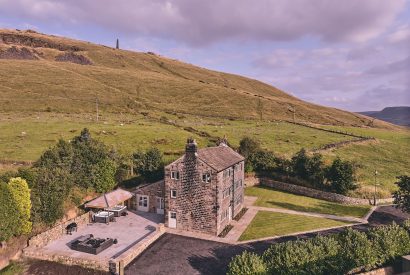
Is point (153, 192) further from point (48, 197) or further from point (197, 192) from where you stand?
point (48, 197)

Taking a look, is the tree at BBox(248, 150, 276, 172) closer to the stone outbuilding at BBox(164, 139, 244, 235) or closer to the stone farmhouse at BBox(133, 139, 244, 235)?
the stone farmhouse at BBox(133, 139, 244, 235)

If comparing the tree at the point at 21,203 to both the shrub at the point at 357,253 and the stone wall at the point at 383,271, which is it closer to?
the shrub at the point at 357,253

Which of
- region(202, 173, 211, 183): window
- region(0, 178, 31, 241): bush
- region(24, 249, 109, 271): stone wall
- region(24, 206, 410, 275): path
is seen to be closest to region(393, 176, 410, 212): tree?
region(24, 206, 410, 275): path

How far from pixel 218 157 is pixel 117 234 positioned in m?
15.8

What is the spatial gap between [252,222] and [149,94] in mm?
101337

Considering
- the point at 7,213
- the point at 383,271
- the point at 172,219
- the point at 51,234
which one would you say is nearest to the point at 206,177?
the point at 172,219

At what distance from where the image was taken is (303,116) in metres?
133

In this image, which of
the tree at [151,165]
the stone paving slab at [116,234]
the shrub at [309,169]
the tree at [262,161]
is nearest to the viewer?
the stone paving slab at [116,234]

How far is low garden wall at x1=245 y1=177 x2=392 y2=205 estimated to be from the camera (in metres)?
53.8

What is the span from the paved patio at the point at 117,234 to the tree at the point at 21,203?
9.90ft

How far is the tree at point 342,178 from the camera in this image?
181 ft

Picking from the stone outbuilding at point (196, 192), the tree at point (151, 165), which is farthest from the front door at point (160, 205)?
the tree at point (151, 165)

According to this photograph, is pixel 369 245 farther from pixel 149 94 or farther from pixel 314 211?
pixel 149 94

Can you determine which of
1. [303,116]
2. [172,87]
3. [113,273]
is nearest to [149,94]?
[172,87]
